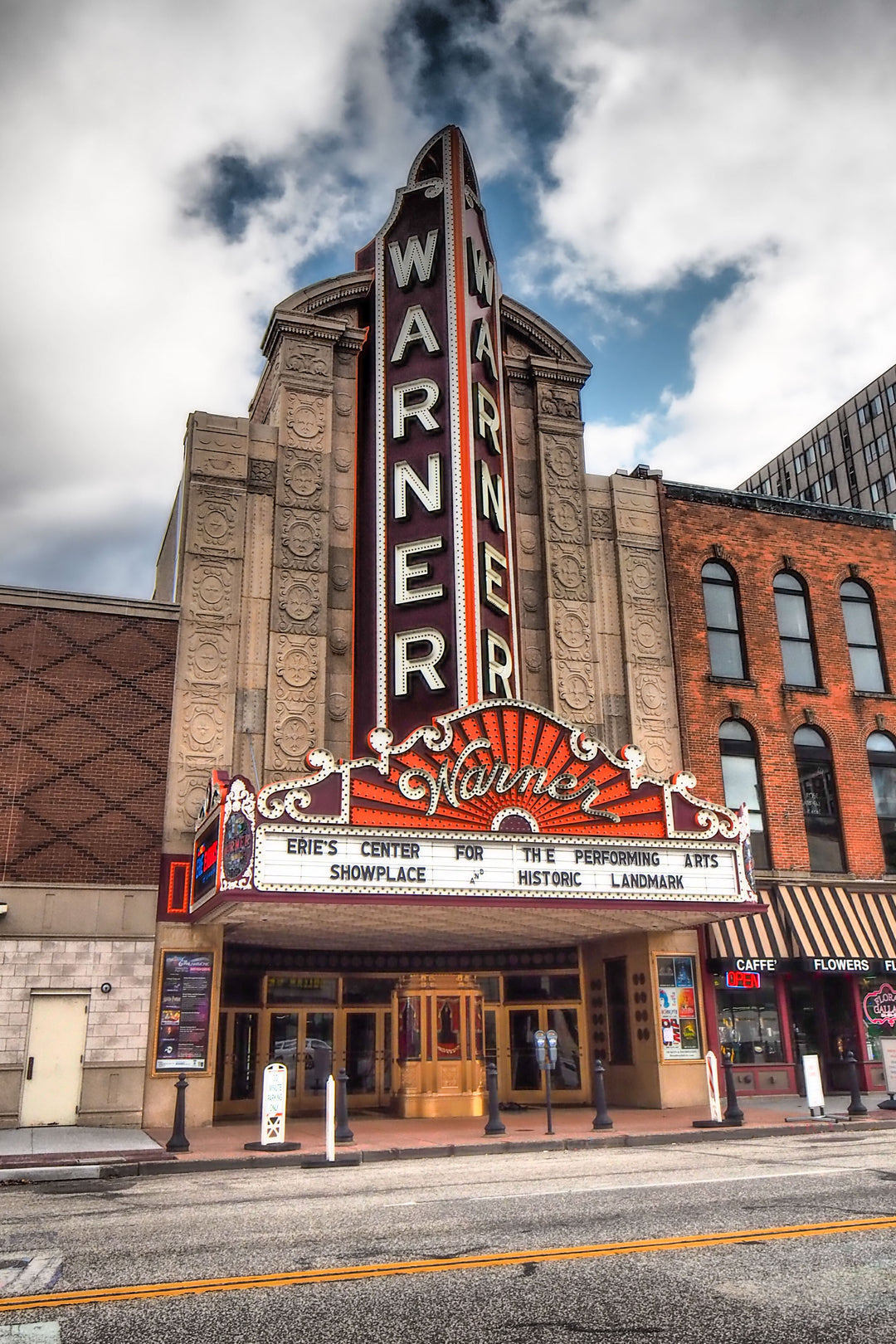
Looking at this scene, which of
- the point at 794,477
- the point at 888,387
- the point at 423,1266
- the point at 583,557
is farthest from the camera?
the point at 794,477

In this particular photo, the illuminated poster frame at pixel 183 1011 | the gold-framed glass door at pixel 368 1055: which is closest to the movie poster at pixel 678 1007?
the gold-framed glass door at pixel 368 1055

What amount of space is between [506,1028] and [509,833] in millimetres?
7584

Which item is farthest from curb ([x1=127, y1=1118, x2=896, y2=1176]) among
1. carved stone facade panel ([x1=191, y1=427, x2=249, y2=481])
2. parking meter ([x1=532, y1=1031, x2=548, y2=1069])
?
carved stone facade panel ([x1=191, y1=427, x2=249, y2=481])

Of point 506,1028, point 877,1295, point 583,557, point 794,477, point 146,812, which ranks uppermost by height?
point 794,477

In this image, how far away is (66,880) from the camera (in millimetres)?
21266

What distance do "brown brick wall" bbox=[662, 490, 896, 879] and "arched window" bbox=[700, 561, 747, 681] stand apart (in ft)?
0.92

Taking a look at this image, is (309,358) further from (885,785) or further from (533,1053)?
(885,785)

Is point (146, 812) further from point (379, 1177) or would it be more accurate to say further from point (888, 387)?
point (888, 387)

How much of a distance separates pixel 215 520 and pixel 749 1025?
53.8ft

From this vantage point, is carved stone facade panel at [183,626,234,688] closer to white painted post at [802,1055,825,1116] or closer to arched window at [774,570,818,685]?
white painted post at [802,1055,825,1116]

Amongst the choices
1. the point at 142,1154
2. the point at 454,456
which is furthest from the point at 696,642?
the point at 142,1154

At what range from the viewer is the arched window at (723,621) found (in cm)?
2786

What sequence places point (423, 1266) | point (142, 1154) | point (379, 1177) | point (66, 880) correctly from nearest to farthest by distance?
point (423, 1266)
point (379, 1177)
point (142, 1154)
point (66, 880)

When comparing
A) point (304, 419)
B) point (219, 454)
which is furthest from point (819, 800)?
point (219, 454)
